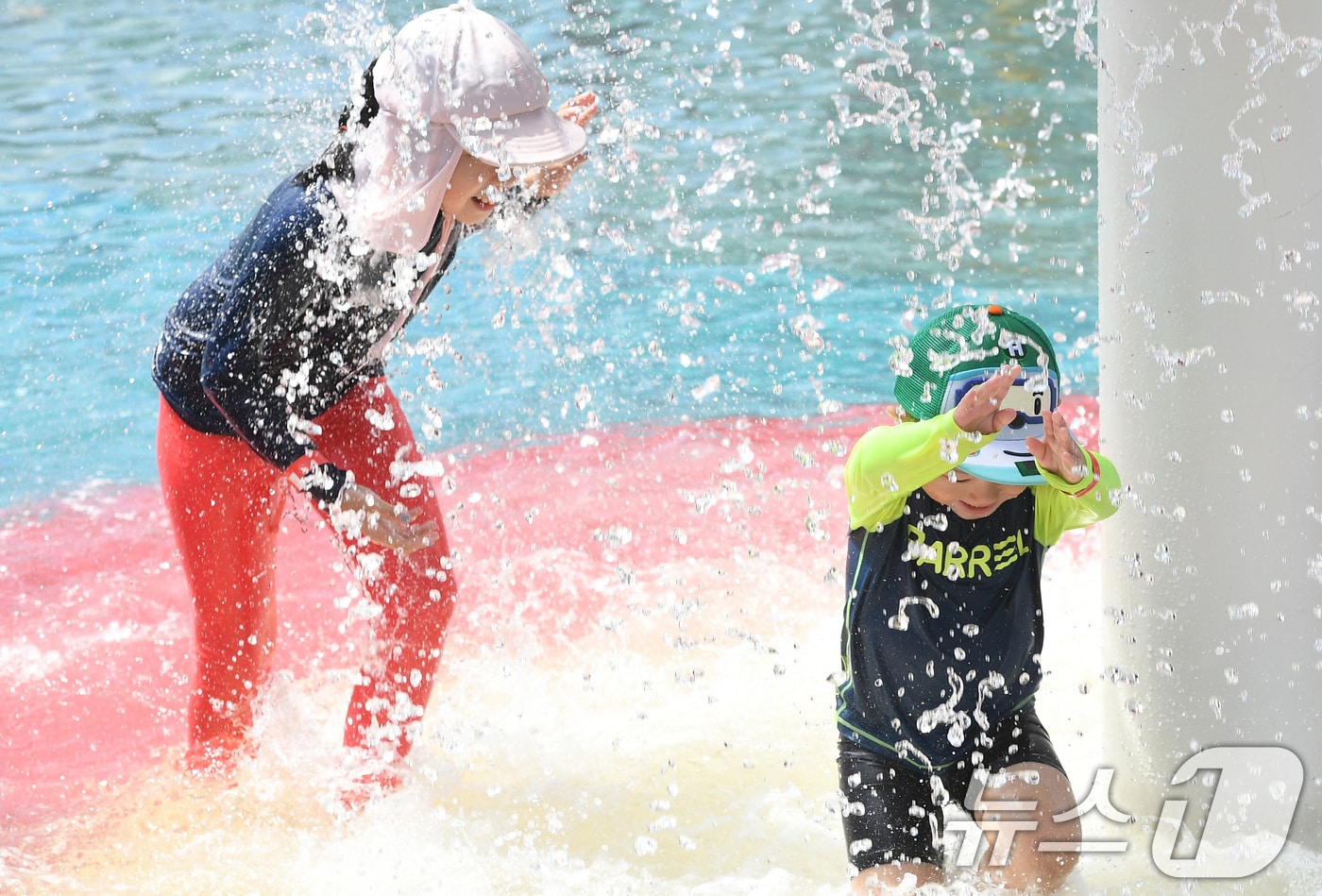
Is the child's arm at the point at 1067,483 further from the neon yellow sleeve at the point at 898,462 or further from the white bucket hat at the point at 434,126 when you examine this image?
the white bucket hat at the point at 434,126

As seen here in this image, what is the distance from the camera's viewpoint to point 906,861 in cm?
239

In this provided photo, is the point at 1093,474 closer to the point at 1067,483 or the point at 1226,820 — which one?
the point at 1067,483

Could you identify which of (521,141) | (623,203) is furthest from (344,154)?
(623,203)

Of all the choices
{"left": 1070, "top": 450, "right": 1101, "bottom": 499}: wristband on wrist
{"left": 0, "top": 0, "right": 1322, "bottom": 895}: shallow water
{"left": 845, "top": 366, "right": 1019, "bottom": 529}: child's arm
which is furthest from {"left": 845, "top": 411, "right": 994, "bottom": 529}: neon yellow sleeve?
{"left": 0, "top": 0, "right": 1322, "bottom": 895}: shallow water

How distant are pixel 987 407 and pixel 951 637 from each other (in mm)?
449

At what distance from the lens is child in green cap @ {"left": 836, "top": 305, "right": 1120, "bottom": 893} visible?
2385 millimetres

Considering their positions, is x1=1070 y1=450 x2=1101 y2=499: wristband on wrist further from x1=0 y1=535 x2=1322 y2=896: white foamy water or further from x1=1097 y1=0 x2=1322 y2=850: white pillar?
x1=0 y1=535 x2=1322 y2=896: white foamy water

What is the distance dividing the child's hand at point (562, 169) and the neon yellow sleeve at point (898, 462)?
2.49 ft

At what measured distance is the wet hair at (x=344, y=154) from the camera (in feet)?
8.47

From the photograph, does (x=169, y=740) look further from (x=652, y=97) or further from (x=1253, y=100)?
(x=652, y=97)

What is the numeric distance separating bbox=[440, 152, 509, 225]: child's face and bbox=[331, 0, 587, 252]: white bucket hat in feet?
0.11

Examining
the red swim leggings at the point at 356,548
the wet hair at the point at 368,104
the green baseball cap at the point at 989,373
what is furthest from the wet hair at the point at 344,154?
the green baseball cap at the point at 989,373

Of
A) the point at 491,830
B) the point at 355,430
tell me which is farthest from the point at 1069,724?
the point at 355,430

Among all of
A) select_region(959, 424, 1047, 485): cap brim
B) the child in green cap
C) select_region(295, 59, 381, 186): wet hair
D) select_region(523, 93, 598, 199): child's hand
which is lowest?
the child in green cap
